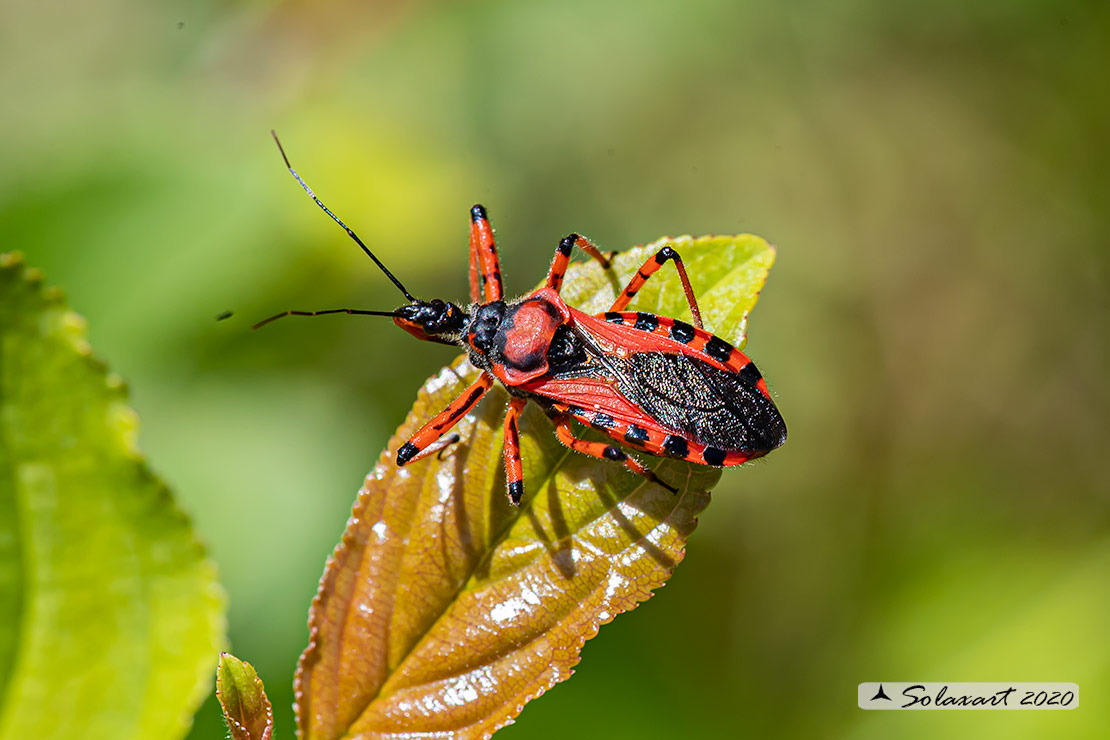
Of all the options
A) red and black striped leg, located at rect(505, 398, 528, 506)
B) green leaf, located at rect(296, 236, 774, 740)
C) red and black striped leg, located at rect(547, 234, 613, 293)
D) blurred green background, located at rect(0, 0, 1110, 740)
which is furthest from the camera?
blurred green background, located at rect(0, 0, 1110, 740)

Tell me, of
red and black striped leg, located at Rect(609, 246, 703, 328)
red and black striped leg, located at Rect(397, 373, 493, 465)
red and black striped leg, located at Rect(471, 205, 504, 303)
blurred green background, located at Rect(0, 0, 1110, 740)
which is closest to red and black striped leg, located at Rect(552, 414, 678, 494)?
red and black striped leg, located at Rect(397, 373, 493, 465)

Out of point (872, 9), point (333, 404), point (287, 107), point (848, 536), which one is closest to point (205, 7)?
point (287, 107)

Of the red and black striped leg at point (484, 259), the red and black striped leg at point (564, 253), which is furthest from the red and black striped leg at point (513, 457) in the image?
the red and black striped leg at point (484, 259)

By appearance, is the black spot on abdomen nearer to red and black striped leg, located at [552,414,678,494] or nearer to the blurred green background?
red and black striped leg, located at [552,414,678,494]

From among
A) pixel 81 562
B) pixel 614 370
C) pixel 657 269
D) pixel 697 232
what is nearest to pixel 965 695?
pixel 614 370

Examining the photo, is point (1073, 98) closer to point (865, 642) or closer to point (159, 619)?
point (865, 642)

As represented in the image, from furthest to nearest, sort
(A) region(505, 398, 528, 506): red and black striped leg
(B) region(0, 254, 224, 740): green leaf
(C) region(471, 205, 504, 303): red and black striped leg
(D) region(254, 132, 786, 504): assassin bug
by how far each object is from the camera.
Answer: (C) region(471, 205, 504, 303): red and black striped leg, (D) region(254, 132, 786, 504): assassin bug, (A) region(505, 398, 528, 506): red and black striped leg, (B) region(0, 254, 224, 740): green leaf
